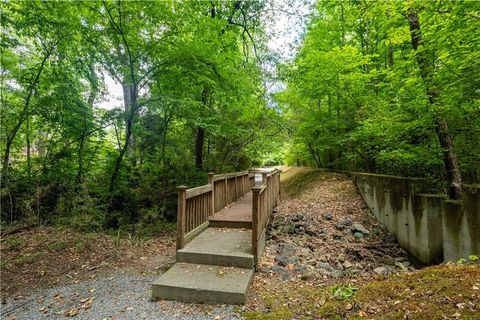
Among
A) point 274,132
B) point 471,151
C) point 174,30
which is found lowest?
point 471,151

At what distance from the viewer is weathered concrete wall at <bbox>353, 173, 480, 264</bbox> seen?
4.34m

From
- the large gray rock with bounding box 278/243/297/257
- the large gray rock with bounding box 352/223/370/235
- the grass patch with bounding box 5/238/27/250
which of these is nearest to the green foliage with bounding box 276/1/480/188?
the large gray rock with bounding box 352/223/370/235

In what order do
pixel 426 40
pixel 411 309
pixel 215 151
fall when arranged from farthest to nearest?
pixel 215 151, pixel 426 40, pixel 411 309

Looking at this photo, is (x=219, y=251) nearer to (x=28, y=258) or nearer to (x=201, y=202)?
(x=201, y=202)

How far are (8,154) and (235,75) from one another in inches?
260

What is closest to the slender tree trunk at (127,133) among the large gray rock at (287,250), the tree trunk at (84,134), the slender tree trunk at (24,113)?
the tree trunk at (84,134)

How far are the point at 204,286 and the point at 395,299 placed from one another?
92.6 inches

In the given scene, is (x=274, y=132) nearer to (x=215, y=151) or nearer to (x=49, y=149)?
(x=215, y=151)

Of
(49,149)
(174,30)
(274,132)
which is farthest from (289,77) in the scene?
(49,149)

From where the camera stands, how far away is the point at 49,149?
277 inches

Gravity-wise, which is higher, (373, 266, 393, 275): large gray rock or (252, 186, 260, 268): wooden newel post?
(252, 186, 260, 268): wooden newel post

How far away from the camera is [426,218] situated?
5297 millimetres

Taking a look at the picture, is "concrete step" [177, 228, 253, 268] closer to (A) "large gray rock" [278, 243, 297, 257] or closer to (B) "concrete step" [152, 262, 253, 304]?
(B) "concrete step" [152, 262, 253, 304]

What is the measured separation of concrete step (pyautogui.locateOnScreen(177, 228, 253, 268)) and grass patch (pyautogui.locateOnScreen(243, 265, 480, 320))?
698mm
